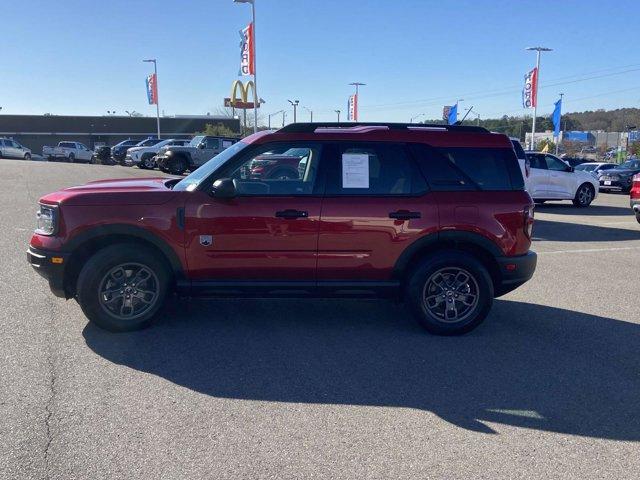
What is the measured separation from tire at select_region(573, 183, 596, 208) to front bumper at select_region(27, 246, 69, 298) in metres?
16.9

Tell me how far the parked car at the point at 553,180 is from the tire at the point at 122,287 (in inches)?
570

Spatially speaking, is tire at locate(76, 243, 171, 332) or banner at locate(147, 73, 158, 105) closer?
tire at locate(76, 243, 171, 332)

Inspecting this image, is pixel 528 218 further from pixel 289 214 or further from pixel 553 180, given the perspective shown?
pixel 553 180

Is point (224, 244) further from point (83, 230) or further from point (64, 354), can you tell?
point (64, 354)

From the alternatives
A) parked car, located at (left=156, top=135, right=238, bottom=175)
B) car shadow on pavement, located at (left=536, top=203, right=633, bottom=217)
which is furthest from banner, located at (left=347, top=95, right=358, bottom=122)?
car shadow on pavement, located at (left=536, top=203, right=633, bottom=217)

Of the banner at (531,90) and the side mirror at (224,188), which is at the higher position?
the banner at (531,90)

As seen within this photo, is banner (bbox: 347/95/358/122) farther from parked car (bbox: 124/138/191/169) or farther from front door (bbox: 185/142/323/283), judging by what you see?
front door (bbox: 185/142/323/283)

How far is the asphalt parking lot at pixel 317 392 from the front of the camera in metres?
3.44

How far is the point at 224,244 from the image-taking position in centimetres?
546

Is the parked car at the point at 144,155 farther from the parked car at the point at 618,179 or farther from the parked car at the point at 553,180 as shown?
the parked car at the point at 618,179

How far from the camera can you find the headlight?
5.43 meters

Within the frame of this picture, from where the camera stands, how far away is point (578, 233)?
13102 mm

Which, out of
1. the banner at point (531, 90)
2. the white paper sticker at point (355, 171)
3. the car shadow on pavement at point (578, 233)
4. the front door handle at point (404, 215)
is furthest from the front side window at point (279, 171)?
the banner at point (531, 90)

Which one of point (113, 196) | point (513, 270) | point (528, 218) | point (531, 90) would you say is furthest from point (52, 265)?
point (531, 90)
